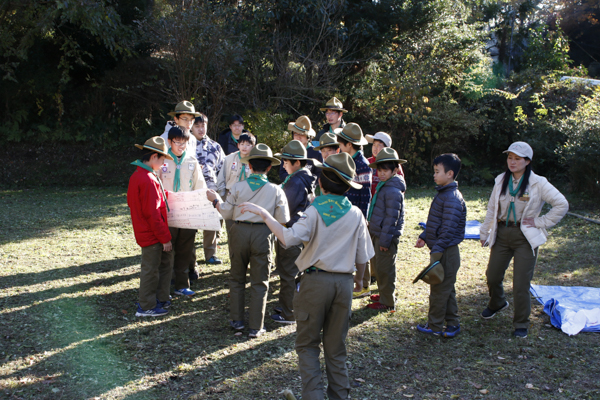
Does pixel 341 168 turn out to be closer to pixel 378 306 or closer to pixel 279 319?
pixel 279 319

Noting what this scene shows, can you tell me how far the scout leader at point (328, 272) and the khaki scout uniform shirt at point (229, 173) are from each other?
3152 millimetres

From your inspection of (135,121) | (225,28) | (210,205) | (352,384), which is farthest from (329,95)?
(352,384)

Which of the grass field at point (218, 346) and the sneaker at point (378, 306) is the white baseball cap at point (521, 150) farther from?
the sneaker at point (378, 306)

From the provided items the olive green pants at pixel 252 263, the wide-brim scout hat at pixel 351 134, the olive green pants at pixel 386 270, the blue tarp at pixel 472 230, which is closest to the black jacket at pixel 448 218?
the olive green pants at pixel 386 270

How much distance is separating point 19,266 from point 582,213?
11.8 m

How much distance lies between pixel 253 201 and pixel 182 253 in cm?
172

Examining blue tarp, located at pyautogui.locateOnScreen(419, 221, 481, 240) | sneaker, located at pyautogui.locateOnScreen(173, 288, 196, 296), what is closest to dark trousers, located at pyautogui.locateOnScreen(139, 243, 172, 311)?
sneaker, located at pyautogui.locateOnScreen(173, 288, 196, 296)

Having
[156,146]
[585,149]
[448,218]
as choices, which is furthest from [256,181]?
[585,149]

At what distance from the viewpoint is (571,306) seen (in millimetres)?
5625

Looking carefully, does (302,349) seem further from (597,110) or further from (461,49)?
(461,49)

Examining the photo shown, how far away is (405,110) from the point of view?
1591 centimetres

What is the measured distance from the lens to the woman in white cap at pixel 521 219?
16.4ft

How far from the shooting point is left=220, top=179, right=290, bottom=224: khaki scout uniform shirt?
491cm

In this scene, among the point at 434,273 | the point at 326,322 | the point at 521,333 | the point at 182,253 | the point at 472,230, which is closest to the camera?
the point at 326,322
